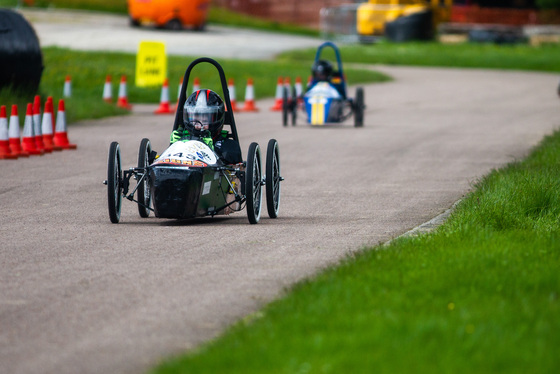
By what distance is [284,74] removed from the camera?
3506cm

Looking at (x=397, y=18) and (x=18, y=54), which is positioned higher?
(x=397, y=18)

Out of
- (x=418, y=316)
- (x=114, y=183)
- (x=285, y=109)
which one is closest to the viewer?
(x=418, y=316)

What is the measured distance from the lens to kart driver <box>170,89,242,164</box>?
34.5 feet

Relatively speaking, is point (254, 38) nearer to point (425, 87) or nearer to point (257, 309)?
point (425, 87)

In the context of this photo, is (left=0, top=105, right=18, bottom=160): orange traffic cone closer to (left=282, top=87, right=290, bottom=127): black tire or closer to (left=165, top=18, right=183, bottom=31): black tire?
(left=282, top=87, right=290, bottom=127): black tire

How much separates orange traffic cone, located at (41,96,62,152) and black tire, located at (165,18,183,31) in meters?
35.3

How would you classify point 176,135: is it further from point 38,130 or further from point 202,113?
point 38,130

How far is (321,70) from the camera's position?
21438mm

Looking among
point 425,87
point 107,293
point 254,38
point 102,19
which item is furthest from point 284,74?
point 107,293

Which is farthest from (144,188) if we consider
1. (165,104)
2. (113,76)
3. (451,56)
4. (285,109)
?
(451,56)

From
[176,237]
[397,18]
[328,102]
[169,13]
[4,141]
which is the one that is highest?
[169,13]

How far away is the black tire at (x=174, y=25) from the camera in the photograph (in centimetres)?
5159

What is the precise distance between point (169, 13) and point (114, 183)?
41.9 meters

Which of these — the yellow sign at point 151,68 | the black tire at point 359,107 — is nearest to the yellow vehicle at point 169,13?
the yellow sign at point 151,68
